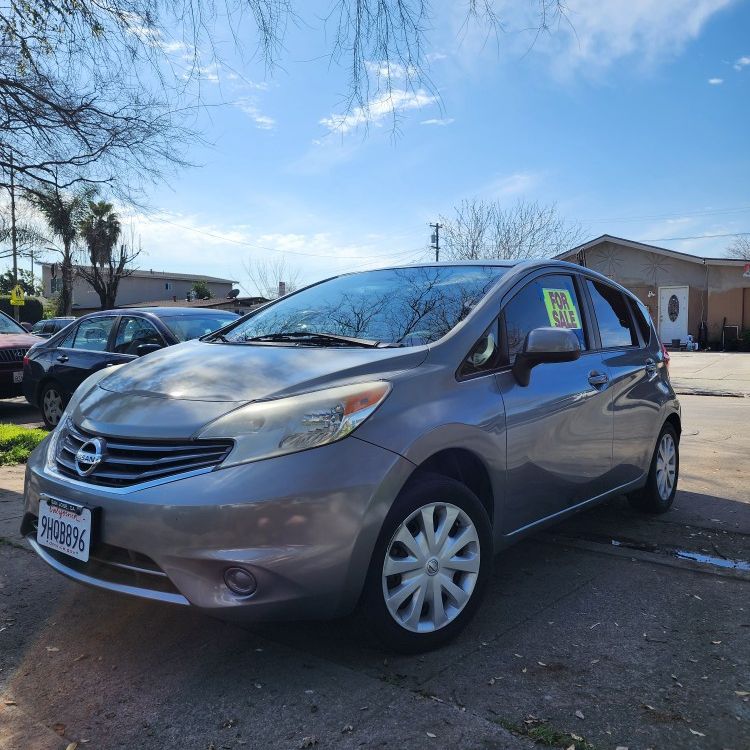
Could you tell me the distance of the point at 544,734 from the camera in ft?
7.52

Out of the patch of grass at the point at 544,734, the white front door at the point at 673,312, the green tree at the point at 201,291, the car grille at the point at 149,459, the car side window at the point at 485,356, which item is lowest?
the patch of grass at the point at 544,734

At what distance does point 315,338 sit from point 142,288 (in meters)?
63.4

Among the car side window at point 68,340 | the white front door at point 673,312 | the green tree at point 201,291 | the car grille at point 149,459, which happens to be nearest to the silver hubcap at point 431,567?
the car grille at point 149,459

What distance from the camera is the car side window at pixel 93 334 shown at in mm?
8281

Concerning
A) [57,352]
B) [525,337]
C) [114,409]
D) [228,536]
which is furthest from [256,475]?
[57,352]

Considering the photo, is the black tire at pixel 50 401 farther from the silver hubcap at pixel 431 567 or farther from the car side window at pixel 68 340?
the silver hubcap at pixel 431 567

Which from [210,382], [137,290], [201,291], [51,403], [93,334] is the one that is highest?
[137,290]

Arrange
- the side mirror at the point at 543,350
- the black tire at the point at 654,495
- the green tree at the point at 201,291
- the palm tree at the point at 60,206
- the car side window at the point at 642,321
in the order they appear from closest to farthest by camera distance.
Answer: the side mirror at the point at 543,350 → the black tire at the point at 654,495 → the car side window at the point at 642,321 → the palm tree at the point at 60,206 → the green tree at the point at 201,291

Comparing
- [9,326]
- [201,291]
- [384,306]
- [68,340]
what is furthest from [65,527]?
[201,291]

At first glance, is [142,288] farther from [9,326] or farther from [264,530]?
[264,530]

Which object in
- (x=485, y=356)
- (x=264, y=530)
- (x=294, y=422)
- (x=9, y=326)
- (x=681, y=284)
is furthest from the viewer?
(x=681, y=284)

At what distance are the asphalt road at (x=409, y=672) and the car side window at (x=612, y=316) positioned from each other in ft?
4.50

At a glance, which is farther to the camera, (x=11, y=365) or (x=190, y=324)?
(x=11, y=365)

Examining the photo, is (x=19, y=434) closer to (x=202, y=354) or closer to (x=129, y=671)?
(x=202, y=354)
